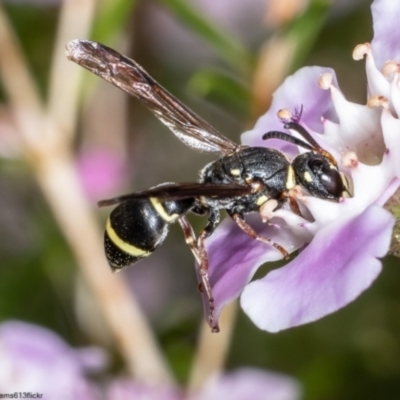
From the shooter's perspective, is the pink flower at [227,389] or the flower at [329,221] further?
the pink flower at [227,389]

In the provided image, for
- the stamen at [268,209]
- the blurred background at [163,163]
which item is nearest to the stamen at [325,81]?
the stamen at [268,209]

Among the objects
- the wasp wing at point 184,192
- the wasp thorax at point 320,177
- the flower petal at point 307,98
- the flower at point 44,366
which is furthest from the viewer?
the flower at point 44,366

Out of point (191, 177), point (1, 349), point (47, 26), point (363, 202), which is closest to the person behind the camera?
point (363, 202)

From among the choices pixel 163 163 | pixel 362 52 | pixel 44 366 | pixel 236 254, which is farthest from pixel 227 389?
pixel 163 163

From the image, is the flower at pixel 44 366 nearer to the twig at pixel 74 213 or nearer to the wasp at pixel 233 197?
the twig at pixel 74 213

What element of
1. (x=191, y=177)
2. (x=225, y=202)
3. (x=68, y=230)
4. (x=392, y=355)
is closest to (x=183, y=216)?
(x=225, y=202)

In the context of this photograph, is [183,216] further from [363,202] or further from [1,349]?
[1,349]

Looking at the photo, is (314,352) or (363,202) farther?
(314,352)
